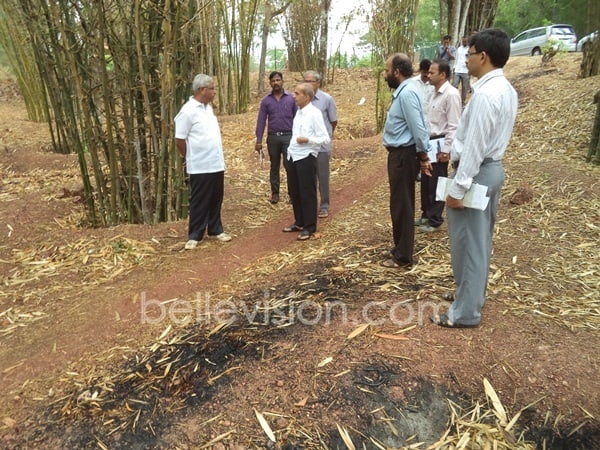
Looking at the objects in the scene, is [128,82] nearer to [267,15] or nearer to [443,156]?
[443,156]

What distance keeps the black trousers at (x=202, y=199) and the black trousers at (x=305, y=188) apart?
67cm

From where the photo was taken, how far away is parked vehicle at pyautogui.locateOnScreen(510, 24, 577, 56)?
49.2 ft

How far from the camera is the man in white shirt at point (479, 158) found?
6.95 ft

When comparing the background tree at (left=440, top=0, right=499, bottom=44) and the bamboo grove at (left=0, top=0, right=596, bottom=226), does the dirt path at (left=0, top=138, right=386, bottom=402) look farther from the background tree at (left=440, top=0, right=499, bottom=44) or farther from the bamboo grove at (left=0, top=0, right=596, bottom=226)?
the background tree at (left=440, top=0, right=499, bottom=44)

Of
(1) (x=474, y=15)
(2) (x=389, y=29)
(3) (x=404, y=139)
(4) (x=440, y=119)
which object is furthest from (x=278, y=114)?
(1) (x=474, y=15)

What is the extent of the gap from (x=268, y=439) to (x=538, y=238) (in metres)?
2.90

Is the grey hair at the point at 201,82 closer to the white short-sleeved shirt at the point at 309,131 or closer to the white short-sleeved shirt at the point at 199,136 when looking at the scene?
the white short-sleeved shirt at the point at 199,136

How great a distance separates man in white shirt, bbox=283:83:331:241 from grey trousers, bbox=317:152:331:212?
0.60m

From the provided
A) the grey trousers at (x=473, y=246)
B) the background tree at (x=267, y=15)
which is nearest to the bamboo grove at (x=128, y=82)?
the grey trousers at (x=473, y=246)

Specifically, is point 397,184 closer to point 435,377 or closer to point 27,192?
point 435,377

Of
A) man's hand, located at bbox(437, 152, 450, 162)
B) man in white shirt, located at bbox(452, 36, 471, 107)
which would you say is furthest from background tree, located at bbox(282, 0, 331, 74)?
man's hand, located at bbox(437, 152, 450, 162)

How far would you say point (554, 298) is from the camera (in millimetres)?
2840

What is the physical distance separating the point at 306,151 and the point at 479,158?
2.01 metres

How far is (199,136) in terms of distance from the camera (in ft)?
12.6
